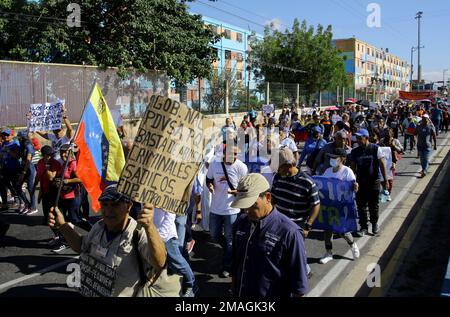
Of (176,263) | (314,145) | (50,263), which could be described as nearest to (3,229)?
(50,263)

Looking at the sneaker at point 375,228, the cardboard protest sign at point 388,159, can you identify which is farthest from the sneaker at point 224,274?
the cardboard protest sign at point 388,159

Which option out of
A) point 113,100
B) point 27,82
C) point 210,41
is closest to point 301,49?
point 210,41

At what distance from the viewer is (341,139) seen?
7.45 meters

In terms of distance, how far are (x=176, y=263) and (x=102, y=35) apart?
17034mm

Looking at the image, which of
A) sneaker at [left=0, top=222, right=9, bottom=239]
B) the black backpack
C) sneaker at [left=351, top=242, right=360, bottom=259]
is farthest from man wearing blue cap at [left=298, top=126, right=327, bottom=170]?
sneaker at [left=0, top=222, right=9, bottom=239]

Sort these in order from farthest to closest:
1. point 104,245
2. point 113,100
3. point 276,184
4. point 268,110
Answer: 1. point 268,110
2. point 113,100
3. point 276,184
4. point 104,245

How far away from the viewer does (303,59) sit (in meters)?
39.2

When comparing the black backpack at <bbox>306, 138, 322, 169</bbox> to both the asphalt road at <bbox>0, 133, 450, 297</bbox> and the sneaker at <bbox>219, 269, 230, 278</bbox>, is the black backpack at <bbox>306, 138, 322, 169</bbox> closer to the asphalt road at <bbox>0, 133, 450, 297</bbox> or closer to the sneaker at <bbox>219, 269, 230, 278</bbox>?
the asphalt road at <bbox>0, 133, 450, 297</bbox>

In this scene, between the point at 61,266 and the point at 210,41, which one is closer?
the point at 61,266

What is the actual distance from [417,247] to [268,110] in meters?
15.3

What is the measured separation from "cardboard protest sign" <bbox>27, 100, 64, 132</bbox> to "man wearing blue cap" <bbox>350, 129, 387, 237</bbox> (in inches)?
252

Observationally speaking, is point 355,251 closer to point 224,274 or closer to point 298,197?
point 298,197
